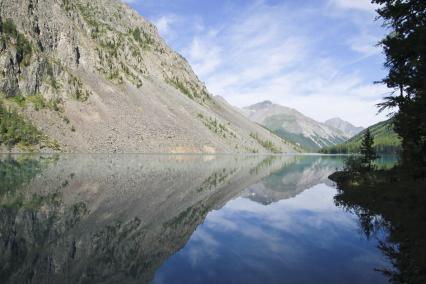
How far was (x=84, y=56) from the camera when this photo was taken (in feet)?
580

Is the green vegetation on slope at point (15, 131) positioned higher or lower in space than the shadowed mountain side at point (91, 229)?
higher

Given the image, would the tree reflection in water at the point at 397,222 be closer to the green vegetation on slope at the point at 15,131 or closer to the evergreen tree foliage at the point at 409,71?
the evergreen tree foliage at the point at 409,71

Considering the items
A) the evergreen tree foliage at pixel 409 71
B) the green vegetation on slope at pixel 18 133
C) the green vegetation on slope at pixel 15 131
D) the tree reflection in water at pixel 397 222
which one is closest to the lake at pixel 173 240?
the tree reflection in water at pixel 397 222

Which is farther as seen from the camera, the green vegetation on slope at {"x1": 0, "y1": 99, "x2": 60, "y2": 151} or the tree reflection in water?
the green vegetation on slope at {"x1": 0, "y1": 99, "x2": 60, "y2": 151}

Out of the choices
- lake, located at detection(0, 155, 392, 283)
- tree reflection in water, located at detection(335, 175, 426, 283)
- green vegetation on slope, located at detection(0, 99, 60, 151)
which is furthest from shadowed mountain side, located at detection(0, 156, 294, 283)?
green vegetation on slope, located at detection(0, 99, 60, 151)

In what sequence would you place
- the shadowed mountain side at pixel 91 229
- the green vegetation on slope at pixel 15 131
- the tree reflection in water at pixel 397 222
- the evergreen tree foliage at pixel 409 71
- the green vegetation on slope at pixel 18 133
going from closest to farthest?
1. the tree reflection in water at pixel 397 222
2. the shadowed mountain side at pixel 91 229
3. the evergreen tree foliage at pixel 409 71
4. the green vegetation on slope at pixel 15 131
5. the green vegetation on slope at pixel 18 133

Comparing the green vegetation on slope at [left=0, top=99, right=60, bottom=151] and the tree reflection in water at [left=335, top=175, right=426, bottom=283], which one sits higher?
the green vegetation on slope at [left=0, top=99, right=60, bottom=151]

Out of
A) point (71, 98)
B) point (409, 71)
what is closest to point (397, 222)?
point (409, 71)

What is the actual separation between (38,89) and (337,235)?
144 meters

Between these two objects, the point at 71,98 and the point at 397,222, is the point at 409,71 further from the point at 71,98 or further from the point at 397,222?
the point at 71,98

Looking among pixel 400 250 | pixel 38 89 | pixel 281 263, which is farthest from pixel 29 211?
pixel 38 89

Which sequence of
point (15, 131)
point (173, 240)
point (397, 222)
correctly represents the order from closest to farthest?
point (173, 240), point (397, 222), point (15, 131)

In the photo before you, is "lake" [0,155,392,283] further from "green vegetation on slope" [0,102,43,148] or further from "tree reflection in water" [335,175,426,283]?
"green vegetation on slope" [0,102,43,148]

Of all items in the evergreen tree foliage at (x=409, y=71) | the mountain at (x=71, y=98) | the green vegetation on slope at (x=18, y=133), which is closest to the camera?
the evergreen tree foliage at (x=409, y=71)
